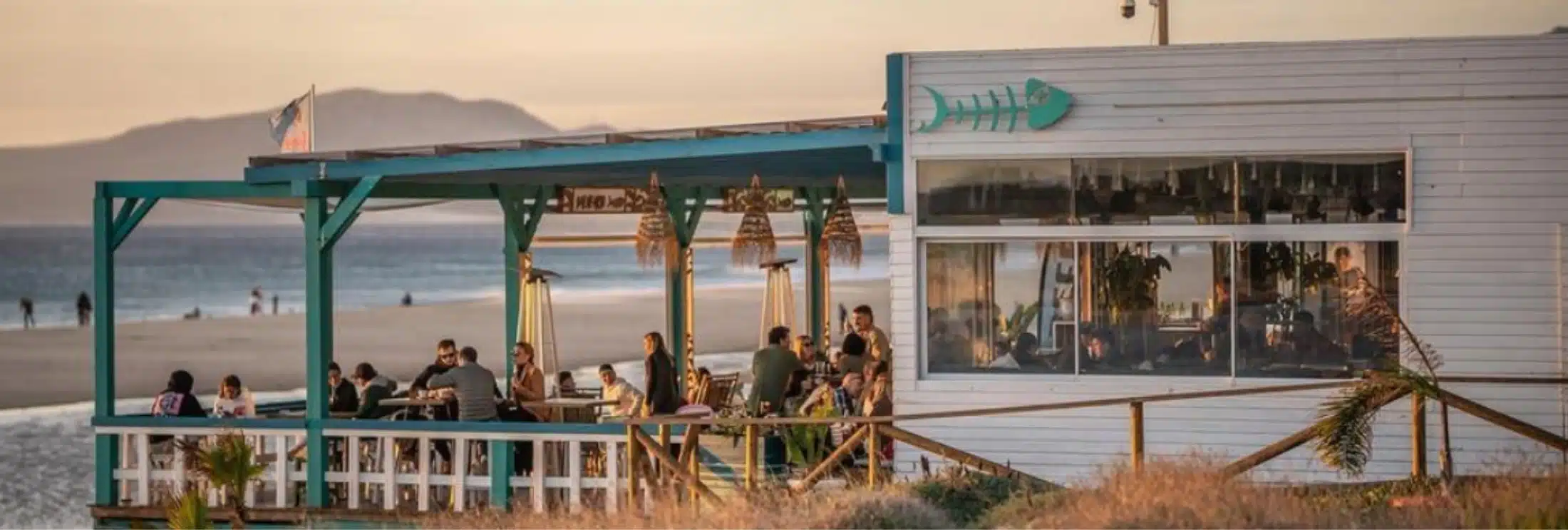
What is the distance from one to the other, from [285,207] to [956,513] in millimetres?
8910

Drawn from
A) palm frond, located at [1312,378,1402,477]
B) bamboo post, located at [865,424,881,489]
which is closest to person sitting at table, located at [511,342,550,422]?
bamboo post, located at [865,424,881,489]

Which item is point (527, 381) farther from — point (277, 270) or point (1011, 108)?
point (277, 270)

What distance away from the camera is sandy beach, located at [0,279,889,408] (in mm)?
54031

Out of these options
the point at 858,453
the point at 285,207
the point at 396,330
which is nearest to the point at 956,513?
the point at 858,453

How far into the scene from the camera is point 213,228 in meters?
123

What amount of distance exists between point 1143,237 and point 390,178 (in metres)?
5.91

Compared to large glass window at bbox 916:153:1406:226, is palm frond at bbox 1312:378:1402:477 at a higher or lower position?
lower

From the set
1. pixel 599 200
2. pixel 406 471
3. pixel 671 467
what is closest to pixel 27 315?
pixel 599 200

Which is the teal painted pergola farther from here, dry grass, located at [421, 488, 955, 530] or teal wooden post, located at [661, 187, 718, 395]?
teal wooden post, located at [661, 187, 718, 395]

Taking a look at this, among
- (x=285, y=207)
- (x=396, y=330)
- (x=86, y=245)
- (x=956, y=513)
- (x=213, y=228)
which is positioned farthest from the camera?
(x=213, y=228)

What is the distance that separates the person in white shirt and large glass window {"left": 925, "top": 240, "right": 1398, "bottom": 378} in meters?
5.80

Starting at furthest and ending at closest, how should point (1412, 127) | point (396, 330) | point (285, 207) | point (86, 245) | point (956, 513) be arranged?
point (86, 245) < point (396, 330) < point (285, 207) < point (1412, 127) < point (956, 513)

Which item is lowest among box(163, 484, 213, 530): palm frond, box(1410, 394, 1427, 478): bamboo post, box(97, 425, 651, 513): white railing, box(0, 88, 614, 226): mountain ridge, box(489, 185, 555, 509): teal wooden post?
box(163, 484, 213, 530): palm frond

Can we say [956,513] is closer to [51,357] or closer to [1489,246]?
[1489,246]
